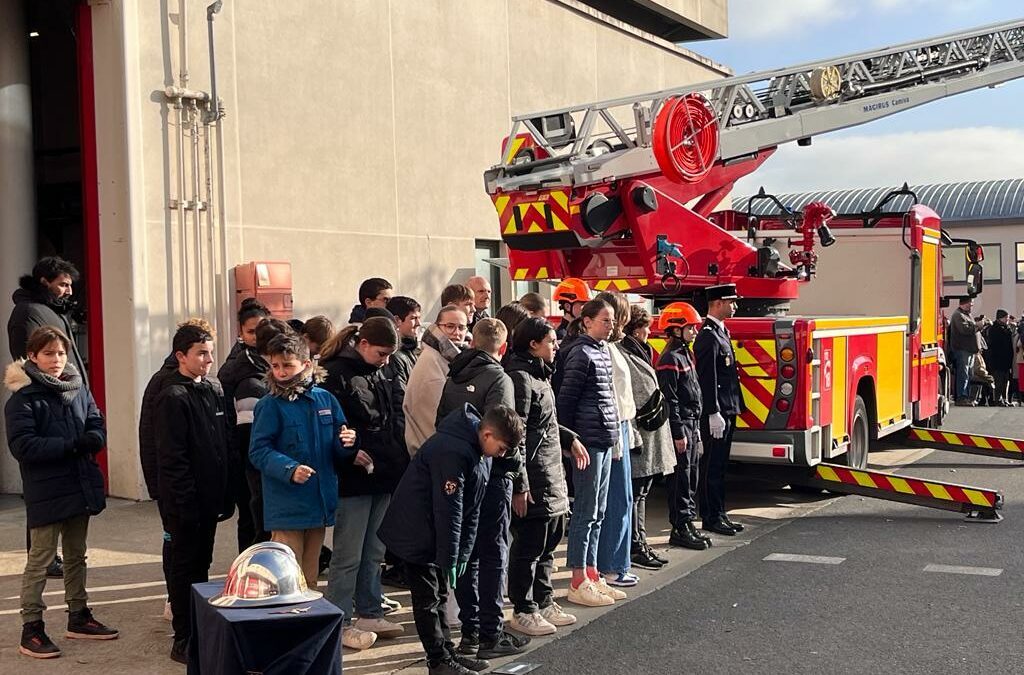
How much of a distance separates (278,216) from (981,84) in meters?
8.57

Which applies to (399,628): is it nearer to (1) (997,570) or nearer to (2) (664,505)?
(1) (997,570)

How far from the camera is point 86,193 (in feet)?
33.3

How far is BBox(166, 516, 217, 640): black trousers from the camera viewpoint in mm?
5738

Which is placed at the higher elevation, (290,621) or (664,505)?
(290,621)

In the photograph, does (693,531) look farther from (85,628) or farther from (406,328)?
(85,628)

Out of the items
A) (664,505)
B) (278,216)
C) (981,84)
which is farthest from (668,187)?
(981,84)

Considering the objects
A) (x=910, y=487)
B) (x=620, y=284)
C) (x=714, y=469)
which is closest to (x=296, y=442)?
(x=714, y=469)

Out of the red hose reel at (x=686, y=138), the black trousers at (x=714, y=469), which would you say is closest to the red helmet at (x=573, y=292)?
the red hose reel at (x=686, y=138)

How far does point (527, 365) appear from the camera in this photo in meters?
6.27

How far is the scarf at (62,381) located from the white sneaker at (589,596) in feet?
10.1

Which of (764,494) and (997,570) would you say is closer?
(997,570)

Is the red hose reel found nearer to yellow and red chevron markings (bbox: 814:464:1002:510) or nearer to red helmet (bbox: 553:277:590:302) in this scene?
red helmet (bbox: 553:277:590:302)

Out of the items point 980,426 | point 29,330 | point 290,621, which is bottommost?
point 980,426

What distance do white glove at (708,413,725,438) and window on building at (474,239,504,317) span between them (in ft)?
20.2
